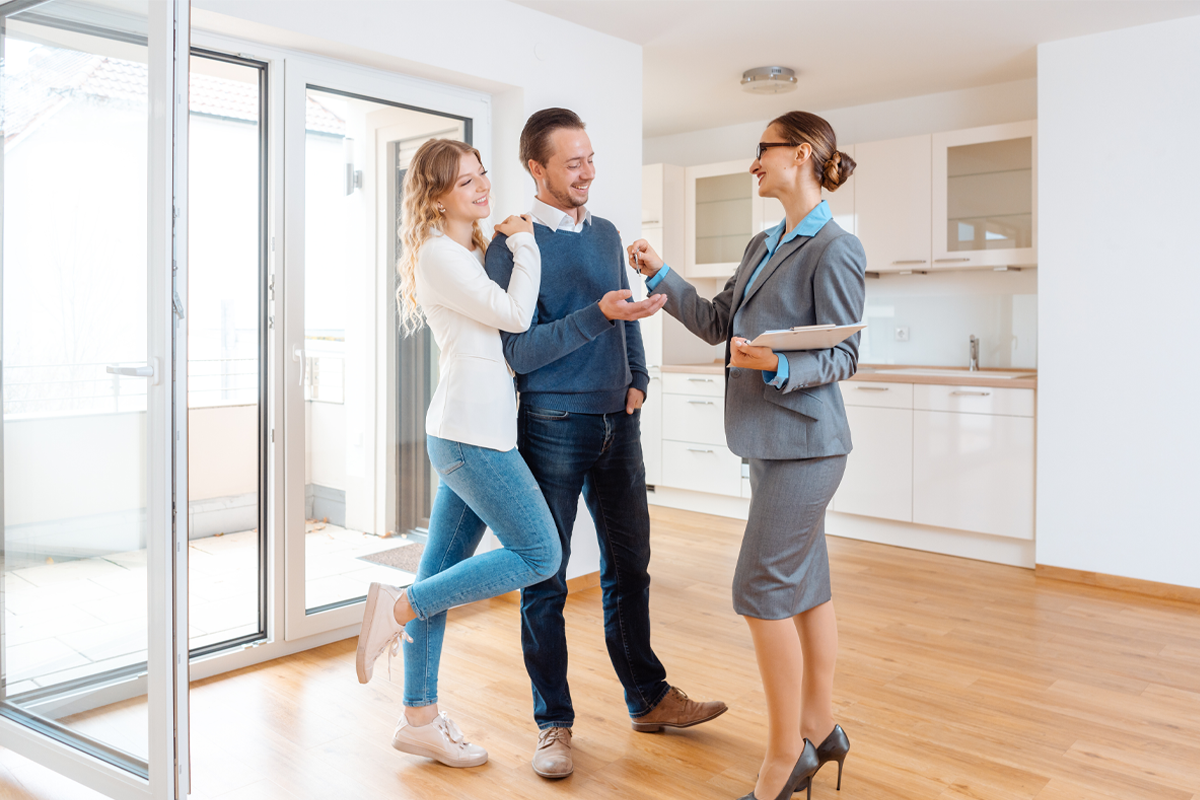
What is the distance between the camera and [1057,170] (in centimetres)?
391

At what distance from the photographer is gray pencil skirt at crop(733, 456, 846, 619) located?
73.6 inches

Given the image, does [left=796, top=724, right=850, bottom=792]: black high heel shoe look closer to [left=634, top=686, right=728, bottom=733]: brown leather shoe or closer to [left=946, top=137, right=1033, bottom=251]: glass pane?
[left=634, top=686, right=728, bottom=733]: brown leather shoe

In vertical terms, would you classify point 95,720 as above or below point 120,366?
below

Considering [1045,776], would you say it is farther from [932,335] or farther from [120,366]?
[932,335]

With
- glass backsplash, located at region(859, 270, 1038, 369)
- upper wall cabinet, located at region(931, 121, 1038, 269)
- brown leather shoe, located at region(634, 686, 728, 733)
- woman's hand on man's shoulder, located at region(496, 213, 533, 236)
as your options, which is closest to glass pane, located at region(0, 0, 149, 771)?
woman's hand on man's shoulder, located at region(496, 213, 533, 236)

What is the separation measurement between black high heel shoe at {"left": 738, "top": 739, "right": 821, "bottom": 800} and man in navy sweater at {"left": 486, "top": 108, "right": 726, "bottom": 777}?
1.70 feet

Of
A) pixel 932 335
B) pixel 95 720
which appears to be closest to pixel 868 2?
pixel 932 335

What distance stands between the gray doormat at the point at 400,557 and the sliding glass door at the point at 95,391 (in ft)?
4.21

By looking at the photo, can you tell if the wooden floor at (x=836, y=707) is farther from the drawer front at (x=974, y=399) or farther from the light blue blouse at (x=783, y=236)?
the light blue blouse at (x=783, y=236)

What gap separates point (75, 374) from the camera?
6.81 feet

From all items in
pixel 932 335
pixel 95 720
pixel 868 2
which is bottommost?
pixel 95 720

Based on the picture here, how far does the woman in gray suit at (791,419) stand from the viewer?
6.05 feet

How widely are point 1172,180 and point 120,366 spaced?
3.85 metres

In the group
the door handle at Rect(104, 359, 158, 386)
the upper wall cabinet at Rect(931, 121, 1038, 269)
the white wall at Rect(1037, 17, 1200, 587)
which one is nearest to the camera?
the door handle at Rect(104, 359, 158, 386)
